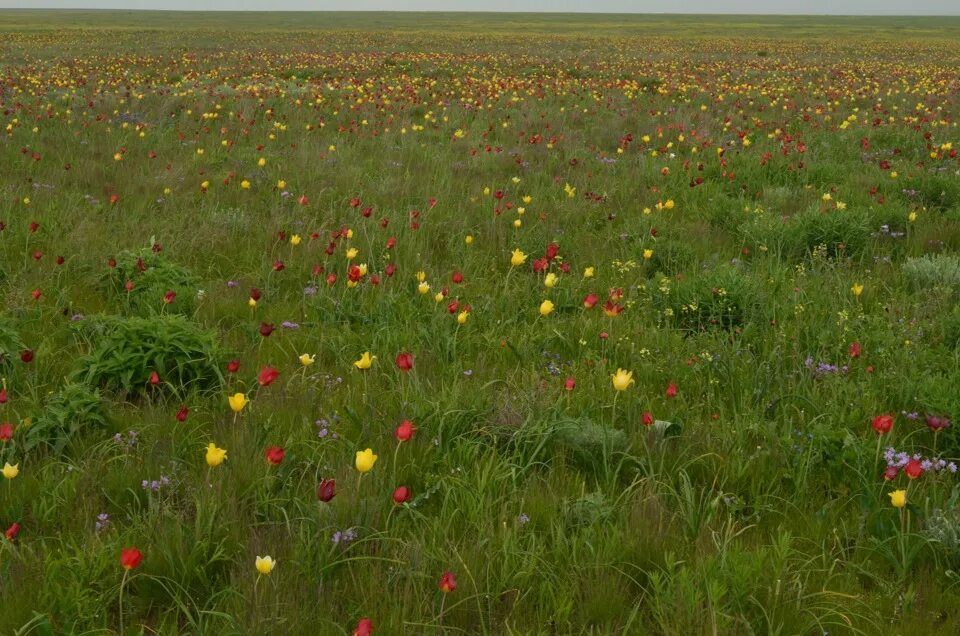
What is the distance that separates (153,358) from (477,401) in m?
1.66

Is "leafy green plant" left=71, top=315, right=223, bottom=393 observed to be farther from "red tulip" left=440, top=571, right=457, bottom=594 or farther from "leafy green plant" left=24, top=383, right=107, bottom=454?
"red tulip" left=440, top=571, right=457, bottom=594

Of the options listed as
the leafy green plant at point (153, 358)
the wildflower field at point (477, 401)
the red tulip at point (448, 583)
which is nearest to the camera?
the red tulip at point (448, 583)

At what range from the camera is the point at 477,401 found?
3436 millimetres

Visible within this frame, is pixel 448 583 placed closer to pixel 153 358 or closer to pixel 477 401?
pixel 477 401

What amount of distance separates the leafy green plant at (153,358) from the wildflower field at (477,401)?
0.07 feet

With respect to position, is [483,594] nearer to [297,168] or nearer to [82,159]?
[297,168]

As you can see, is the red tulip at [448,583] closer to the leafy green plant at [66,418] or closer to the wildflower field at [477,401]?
the wildflower field at [477,401]

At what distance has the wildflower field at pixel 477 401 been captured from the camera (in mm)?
2336

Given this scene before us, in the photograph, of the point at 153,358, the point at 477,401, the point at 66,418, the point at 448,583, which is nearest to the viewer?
the point at 448,583

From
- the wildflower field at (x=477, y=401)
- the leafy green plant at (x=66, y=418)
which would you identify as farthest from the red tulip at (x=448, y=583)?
the leafy green plant at (x=66, y=418)

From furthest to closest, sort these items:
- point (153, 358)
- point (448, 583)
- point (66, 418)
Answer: point (153, 358)
point (66, 418)
point (448, 583)

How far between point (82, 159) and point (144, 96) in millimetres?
6007

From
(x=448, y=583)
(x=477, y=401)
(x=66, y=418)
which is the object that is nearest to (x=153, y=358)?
(x=66, y=418)

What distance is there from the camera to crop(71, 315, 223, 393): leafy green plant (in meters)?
3.62
